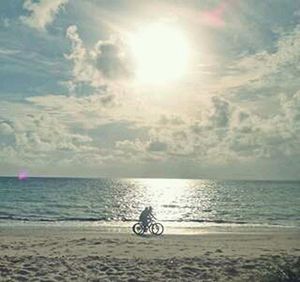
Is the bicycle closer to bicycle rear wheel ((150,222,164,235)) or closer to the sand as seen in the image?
bicycle rear wheel ((150,222,164,235))

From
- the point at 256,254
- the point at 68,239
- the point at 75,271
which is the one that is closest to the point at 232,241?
the point at 256,254

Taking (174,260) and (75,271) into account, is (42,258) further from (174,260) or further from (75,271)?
(174,260)

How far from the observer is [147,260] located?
70.4 ft

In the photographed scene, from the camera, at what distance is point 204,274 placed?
59.9 ft

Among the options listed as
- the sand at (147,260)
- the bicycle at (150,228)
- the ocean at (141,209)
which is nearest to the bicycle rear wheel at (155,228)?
the bicycle at (150,228)

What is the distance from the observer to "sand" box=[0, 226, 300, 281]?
17656 mm

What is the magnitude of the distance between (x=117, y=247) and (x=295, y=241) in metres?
11.8

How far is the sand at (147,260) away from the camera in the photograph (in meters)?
17.7

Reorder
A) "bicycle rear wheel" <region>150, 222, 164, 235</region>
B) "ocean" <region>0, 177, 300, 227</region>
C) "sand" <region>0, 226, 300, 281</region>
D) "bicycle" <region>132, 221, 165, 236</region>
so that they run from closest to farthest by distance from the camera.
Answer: "sand" <region>0, 226, 300, 281</region>, "bicycle" <region>132, 221, 165, 236</region>, "bicycle rear wheel" <region>150, 222, 164, 235</region>, "ocean" <region>0, 177, 300, 227</region>

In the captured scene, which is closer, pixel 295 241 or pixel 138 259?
pixel 138 259

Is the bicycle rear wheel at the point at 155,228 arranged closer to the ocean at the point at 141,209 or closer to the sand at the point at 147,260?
the sand at the point at 147,260

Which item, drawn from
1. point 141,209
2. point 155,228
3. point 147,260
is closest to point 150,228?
point 155,228

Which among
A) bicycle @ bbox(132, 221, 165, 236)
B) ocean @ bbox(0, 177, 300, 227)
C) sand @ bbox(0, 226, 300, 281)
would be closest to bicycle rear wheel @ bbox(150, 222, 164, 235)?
bicycle @ bbox(132, 221, 165, 236)

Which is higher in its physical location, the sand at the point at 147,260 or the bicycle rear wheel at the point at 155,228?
the bicycle rear wheel at the point at 155,228
